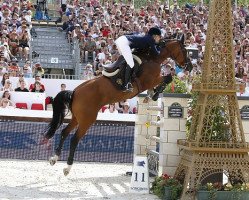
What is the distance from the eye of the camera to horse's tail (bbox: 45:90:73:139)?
42.8 ft

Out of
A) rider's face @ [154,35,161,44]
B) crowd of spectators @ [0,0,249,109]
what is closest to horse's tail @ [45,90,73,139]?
rider's face @ [154,35,161,44]

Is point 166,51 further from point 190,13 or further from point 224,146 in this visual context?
point 190,13

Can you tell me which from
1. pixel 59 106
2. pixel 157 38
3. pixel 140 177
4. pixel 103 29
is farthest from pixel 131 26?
pixel 140 177

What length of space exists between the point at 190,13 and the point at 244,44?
4538mm

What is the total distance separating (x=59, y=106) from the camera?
13.2 m

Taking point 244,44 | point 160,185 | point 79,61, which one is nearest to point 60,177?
point 160,185

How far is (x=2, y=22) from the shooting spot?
23125 millimetres

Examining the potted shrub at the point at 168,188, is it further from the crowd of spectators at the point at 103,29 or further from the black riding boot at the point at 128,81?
the crowd of spectators at the point at 103,29

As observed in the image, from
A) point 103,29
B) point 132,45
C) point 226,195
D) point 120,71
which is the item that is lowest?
point 226,195

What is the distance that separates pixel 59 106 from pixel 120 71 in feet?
4.28

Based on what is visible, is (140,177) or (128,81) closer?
(140,177)

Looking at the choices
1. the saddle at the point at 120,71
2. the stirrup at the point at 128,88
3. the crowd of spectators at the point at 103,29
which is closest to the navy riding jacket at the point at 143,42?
the saddle at the point at 120,71

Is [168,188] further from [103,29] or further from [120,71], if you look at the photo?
[103,29]

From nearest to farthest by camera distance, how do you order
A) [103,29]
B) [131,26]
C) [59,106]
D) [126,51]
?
[126,51] → [59,106] → [103,29] → [131,26]
